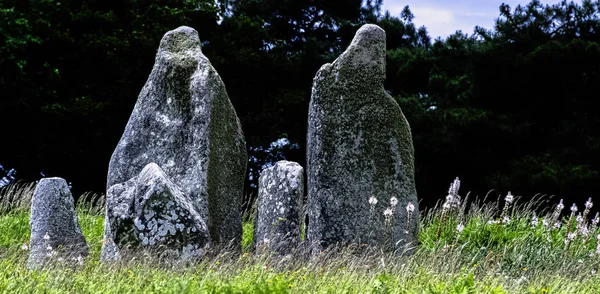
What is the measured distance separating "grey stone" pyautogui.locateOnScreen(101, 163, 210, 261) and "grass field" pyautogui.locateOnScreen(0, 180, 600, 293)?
0.20m

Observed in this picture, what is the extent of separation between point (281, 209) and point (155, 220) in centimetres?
151

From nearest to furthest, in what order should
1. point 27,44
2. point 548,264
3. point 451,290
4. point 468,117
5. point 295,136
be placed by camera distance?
point 451,290
point 548,264
point 468,117
point 27,44
point 295,136

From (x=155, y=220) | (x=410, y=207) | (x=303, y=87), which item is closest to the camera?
(x=155, y=220)

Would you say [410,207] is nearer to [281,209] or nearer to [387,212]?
[387,212]

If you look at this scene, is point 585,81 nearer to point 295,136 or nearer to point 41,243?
point 295,136

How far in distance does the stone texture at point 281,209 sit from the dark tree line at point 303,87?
9.40m

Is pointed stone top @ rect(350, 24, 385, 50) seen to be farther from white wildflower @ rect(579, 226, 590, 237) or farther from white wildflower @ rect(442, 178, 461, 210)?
white wildflower @ rect(579, 226, 590, 237)

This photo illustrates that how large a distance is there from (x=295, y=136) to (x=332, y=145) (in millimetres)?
12224

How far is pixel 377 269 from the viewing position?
7410 mm

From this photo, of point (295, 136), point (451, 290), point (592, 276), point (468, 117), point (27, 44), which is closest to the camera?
point (451, 290)

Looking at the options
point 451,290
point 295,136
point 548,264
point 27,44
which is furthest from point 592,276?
point 27,44

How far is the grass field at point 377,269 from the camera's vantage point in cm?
565

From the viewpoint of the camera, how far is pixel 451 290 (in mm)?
5684

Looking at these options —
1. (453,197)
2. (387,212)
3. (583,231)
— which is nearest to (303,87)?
(453,197)
